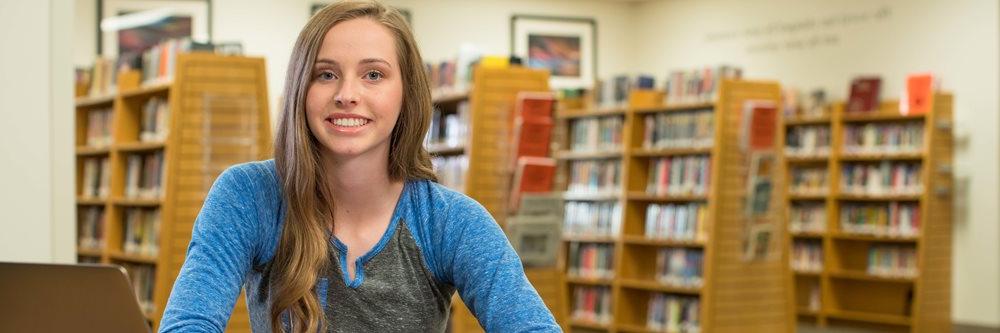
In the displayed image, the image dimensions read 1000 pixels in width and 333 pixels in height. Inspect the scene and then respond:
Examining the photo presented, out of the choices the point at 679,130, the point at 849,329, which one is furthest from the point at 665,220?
the point at 849,329

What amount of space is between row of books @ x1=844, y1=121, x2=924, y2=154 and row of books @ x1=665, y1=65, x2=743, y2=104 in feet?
6.68

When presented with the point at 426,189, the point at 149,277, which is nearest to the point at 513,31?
the point at 149,277

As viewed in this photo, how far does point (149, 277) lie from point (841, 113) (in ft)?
19.3

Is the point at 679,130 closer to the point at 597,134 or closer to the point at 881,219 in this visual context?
the point at 597,134

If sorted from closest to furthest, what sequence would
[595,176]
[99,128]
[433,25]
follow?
1. [99,128]
2. [595,176]
3. [433,25]

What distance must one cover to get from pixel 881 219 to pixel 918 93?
107cm

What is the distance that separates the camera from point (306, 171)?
1492mm

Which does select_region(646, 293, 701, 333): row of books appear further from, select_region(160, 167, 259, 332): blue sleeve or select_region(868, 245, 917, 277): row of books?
select_region(160, 167, 259, 332): blue sleeve

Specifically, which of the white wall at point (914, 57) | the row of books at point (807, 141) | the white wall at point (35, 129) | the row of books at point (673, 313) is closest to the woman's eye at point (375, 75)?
the white wall at point (35, 129)

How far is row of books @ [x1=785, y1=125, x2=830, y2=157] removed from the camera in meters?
10.2

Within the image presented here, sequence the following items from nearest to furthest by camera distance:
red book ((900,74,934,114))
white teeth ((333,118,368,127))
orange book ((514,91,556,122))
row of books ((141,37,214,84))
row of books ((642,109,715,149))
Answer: white teeth ((333,118,368,127)) → row of books ((141,37,214,84)) → orange book ((514,91,556,122)) → row of books ((642,109,715,149)) → red book ((900,74,934,114))

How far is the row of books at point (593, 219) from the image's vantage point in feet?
28.9

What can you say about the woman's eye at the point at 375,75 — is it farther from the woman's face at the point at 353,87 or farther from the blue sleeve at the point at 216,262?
the blue sleeve at the point at 216,262

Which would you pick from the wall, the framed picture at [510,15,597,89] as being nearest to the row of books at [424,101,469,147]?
the wall
